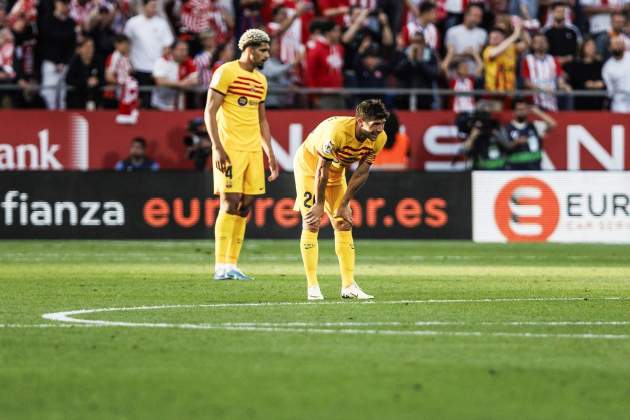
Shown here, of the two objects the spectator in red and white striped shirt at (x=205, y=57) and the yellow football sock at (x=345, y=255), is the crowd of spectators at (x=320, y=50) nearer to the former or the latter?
the spectator in red and white striped shirt at (x=205, y=57)

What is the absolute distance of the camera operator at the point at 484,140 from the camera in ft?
80.9

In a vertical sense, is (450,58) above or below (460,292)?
above

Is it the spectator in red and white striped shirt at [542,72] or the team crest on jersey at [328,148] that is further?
the spectator in red and white striped shirt at [542,72]

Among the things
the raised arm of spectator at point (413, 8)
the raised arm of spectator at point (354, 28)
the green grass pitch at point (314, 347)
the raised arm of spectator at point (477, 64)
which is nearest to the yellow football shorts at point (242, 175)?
the green grass pitch at point (314, 347)

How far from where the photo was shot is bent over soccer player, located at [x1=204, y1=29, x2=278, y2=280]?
1487cm

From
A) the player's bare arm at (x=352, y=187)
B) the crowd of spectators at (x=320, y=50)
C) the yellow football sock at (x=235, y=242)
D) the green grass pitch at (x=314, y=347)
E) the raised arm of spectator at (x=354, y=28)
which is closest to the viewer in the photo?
the green grass pitch at (x=314, y=347)

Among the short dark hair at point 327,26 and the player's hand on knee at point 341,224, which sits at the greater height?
the short dark hair at point 327,26

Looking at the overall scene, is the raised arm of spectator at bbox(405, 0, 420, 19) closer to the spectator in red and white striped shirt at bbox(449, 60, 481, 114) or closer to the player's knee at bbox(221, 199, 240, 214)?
the spectator in red and white striped shirt at bbox(449, 60, 481, 114)

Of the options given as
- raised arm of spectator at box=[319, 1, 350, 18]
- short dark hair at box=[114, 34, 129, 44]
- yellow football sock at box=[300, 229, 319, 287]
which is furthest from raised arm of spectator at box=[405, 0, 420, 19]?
yellow football sock at box=[300, 229, 319, 287]

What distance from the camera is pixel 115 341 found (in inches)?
355

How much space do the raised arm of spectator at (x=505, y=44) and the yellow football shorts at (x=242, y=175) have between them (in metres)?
10.0

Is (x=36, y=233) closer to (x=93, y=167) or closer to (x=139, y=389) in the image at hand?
(x=93, y=167)

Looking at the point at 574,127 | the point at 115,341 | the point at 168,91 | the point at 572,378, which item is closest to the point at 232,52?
A: the point at 168,91

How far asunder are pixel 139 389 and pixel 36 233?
16.0 meters
